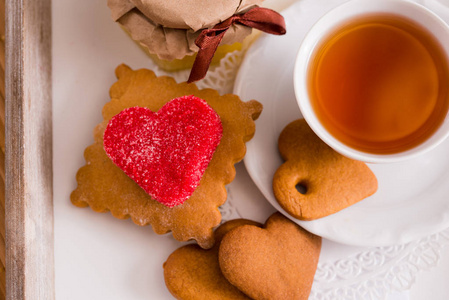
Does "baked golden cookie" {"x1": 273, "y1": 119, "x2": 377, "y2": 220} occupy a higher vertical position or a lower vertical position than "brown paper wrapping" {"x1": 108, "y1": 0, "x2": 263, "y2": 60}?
lower

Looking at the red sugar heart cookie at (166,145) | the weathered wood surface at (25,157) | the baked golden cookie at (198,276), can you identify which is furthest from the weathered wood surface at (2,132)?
the baked golden cookie at (198,276)

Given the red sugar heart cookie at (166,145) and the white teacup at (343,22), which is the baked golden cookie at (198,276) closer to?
the red sugar heart cookie at (166,145)

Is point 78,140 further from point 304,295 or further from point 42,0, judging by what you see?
point 304,295

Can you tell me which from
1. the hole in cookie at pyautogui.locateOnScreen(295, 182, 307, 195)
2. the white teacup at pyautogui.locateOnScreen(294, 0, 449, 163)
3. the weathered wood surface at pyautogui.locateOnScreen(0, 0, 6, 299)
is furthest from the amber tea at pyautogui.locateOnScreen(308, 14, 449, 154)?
the weathered wood surface at pyautogui.locateOnScreen(0, 0, 6, 299)

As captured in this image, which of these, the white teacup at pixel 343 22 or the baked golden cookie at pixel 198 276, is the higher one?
the white teacup at pixel 343 22

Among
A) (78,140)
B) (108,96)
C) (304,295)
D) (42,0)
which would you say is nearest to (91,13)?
(42,0)

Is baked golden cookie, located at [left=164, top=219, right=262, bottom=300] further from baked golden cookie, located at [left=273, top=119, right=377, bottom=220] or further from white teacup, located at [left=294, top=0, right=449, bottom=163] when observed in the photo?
white teacup, located at [left=294, top=0, right=449, bottom=163]
